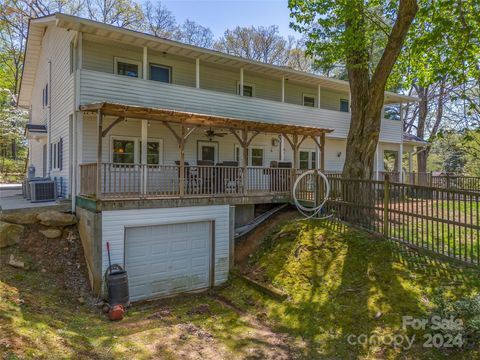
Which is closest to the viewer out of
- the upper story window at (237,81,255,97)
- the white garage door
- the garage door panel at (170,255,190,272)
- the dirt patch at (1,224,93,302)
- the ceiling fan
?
the dirt patch at (1,224,93,302)

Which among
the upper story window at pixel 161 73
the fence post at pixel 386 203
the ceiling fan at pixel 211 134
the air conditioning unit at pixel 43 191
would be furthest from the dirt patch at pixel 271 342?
the upper story window at pixel 161 73

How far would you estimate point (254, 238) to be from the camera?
11.1 metres

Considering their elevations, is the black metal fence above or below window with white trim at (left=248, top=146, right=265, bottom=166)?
below

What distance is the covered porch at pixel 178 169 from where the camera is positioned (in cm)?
878

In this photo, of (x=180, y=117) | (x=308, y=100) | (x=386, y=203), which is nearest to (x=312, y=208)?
(x=386, y=203)

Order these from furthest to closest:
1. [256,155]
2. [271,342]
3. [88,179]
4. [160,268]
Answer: [256,155] → [160,268] → [88,179] → [271,342]

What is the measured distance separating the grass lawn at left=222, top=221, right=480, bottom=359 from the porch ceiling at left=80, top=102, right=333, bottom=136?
389 centimetres

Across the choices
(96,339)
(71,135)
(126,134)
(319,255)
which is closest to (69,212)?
(71,135)

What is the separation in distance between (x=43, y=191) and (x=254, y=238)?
7378mm

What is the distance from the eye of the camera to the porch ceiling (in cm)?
858

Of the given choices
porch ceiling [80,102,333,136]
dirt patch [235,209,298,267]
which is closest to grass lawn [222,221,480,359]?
dirt patch [235,209,298,267]

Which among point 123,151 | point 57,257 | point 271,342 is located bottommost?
point 271,342

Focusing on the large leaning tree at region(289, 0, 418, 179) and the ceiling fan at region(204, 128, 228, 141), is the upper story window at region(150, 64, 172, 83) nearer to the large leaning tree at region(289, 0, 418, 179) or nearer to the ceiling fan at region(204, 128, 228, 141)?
the ceiling fan at region(204, 128, 228, 141)

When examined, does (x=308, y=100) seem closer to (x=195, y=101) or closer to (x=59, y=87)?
(x=195, y=101)
